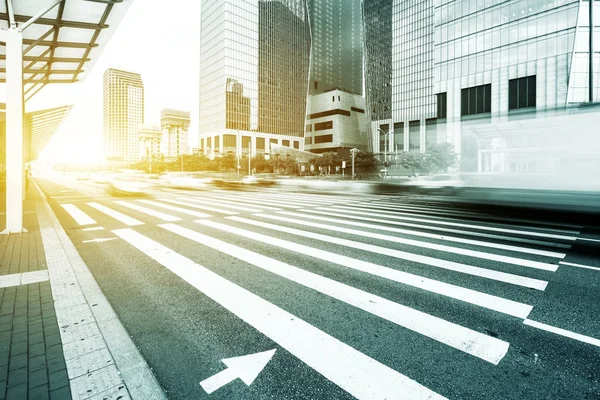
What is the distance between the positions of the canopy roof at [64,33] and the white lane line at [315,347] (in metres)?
8.63

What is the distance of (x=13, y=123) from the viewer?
25.3ft

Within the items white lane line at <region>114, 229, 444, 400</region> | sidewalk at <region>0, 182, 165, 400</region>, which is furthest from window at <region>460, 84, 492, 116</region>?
sidewalk at <region>0, 182, 165, 400</region>

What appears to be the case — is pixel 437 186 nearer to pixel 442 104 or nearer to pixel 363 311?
pixel 363 311

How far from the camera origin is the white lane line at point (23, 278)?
4.53 meters

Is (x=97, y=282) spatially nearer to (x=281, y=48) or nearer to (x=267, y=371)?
(x=267, y=371)

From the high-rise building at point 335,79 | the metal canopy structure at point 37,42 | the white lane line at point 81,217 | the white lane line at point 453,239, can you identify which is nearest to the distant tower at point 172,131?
the high-rise building at point 335,79

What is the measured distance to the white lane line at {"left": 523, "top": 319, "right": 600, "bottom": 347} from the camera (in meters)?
2.92

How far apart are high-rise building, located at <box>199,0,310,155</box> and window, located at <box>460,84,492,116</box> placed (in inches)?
2371

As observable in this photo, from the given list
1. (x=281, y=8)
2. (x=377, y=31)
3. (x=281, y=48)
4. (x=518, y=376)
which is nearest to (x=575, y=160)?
(x=518, y=376)

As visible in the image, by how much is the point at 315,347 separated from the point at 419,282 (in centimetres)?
227

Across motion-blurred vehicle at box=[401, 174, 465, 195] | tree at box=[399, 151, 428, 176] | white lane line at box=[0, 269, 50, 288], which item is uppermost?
tree at box=[399, 151, 428, 176]

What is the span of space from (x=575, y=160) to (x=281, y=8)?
11474cm

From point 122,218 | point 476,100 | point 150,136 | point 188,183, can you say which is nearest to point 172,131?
point 150,136

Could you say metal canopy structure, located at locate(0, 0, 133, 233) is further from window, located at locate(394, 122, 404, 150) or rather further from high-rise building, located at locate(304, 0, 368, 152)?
high-rise building, located at locate(304, 0, 368, 152)
